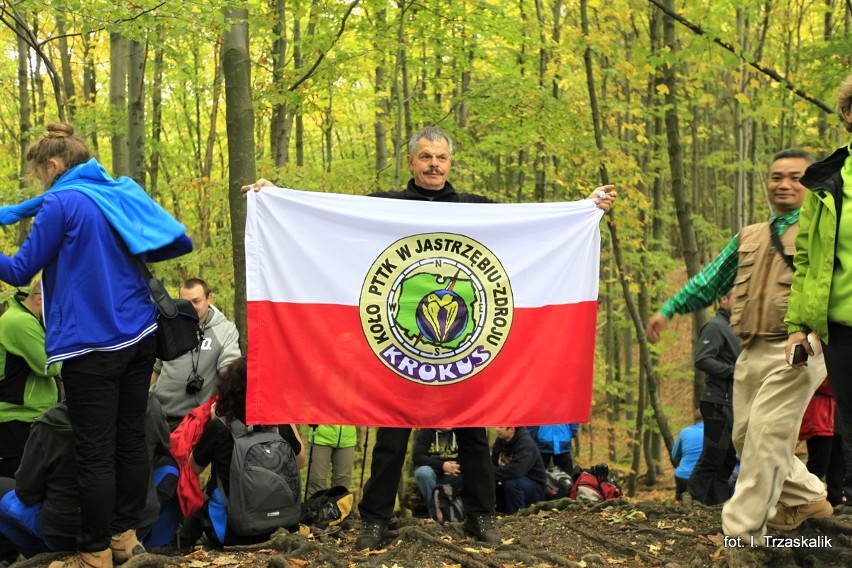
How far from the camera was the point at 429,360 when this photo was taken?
5.10m

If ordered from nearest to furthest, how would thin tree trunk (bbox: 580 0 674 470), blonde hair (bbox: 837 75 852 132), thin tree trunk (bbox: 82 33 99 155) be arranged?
blonde hair (bbox: 837 75 852 132), thin tree trunk (bbox: 580 0 674 470), thin tree trunk (bbox: 82 33 99 155)

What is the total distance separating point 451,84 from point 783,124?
9841 millimetres

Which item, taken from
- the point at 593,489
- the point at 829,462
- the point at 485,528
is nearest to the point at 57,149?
the point at 485,528

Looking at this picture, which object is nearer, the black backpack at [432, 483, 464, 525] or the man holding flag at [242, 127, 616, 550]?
the man holding flag at [242, 127, 616, 550]

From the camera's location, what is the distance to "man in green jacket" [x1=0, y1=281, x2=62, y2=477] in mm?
5348

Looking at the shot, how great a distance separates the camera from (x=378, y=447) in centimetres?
491

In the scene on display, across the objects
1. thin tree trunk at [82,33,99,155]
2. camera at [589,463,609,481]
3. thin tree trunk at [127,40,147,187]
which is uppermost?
thin tree trunk at [82,33,99,155]

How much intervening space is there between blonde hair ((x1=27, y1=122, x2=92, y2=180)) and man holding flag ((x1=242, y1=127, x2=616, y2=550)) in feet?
3.30

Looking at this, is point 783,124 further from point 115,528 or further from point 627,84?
point 115,528

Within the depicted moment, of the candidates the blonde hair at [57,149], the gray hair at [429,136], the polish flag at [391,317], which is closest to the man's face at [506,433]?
the polish flag at [391,317]

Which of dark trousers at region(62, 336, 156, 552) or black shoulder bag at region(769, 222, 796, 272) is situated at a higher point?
black shoulder bag at region(769, 222, 796, 272)

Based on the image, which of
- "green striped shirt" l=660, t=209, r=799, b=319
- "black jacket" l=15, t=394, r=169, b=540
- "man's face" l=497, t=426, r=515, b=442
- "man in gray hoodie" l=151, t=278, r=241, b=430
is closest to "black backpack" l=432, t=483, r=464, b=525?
"man's face" l=497, t=426, r=515, b=442

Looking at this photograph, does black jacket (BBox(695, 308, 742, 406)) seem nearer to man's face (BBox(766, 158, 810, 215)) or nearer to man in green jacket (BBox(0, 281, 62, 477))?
man's face (BBox(766, 158, 810, 215))

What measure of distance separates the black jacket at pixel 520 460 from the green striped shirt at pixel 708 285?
2942 mm
